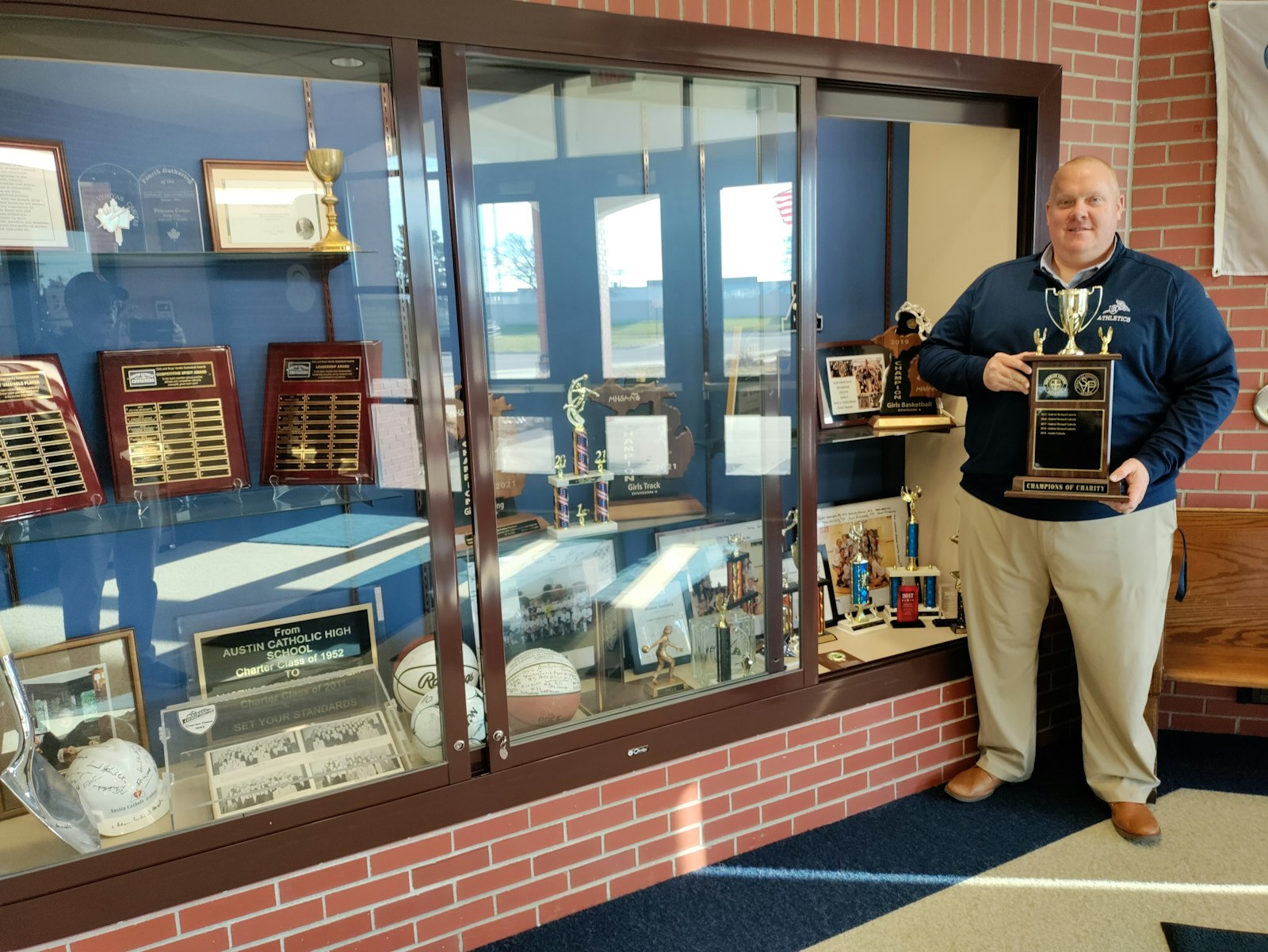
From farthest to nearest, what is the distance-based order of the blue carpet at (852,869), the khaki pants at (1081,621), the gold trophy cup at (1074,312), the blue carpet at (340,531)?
the khaki pants at (1081,621)
the gold trophy cup at (1074,312)
the blue carpet at (852,869)
the blue carpet at (340,531)

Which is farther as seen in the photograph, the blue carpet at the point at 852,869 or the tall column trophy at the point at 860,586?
the tall column trophy at the point at 860,586

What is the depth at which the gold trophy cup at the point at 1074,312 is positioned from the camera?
2346 mm

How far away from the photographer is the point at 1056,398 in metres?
2.35

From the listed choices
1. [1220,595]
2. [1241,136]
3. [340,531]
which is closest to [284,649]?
[340,531]

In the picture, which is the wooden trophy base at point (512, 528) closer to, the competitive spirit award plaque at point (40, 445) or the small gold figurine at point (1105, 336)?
the competitive spirit award plaque at point (40, 445)

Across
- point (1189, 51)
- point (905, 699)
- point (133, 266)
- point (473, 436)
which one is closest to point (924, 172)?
point (1189, 51)

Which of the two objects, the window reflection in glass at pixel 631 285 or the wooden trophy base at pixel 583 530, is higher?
the window reflection in glass at pixel 631 285

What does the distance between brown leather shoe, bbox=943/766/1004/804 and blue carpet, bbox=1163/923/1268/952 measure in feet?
2.13

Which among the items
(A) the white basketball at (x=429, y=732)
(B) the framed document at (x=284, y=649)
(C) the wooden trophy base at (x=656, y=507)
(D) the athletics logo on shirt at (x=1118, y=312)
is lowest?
(A) the white basketball at (x=429, y=732)

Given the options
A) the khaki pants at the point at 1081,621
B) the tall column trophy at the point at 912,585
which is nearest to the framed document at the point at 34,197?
the khaki pants at the point at 1081,621

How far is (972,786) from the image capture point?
2.79 metres

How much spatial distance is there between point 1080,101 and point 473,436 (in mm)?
2270

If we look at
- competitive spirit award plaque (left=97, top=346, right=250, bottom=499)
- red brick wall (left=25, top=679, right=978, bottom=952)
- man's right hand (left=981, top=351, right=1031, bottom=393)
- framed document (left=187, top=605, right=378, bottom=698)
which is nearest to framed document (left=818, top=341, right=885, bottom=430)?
man's right hand (left=981, top=351, right=1031, bottom=393)

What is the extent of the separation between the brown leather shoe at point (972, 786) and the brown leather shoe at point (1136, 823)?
1.14 feet
